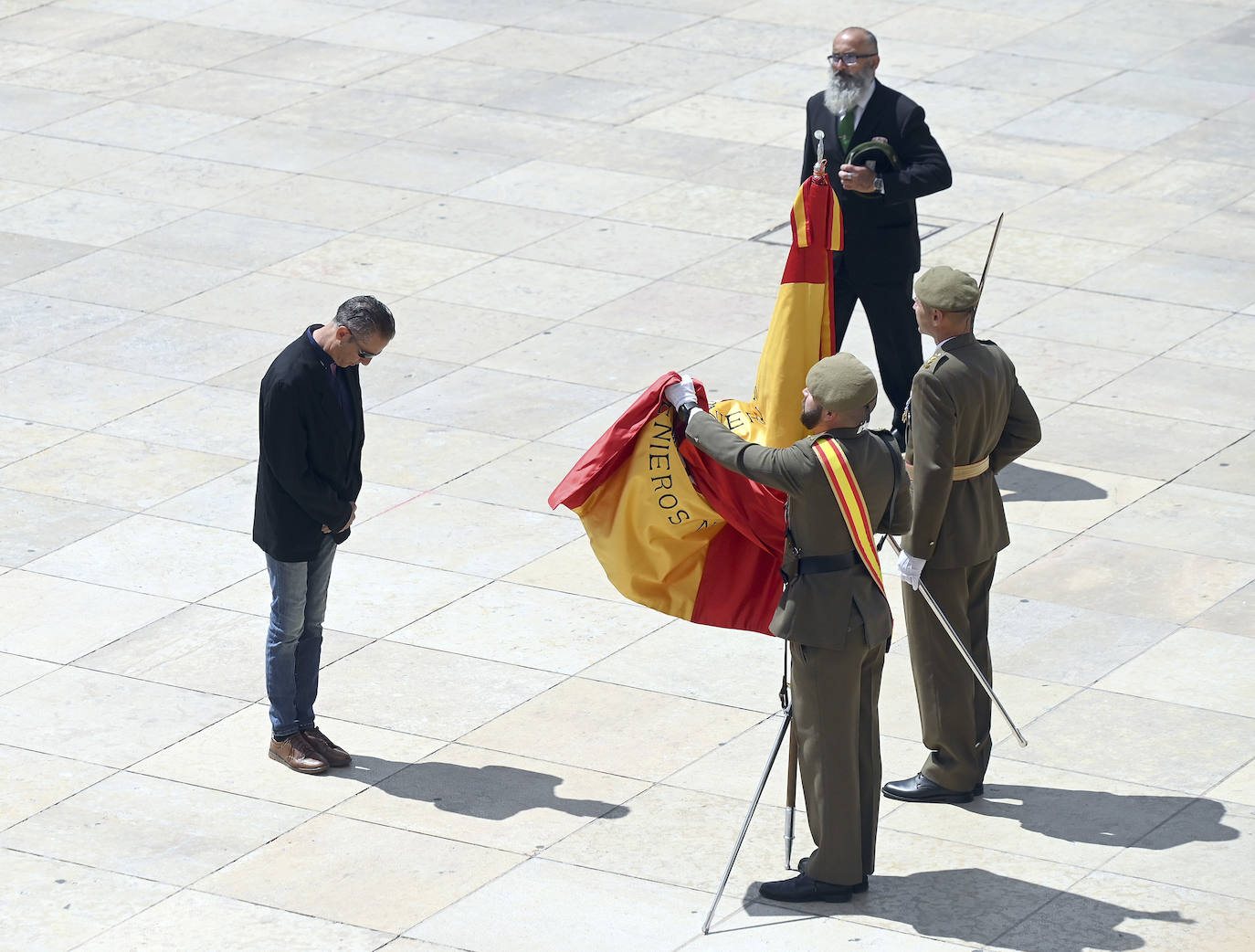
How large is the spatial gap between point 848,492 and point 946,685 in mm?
1347

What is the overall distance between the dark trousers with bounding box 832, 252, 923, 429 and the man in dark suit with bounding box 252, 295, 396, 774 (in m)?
3.77

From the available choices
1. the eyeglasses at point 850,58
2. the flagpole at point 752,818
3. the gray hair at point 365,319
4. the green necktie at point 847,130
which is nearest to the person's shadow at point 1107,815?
the flagpole at point 752,818

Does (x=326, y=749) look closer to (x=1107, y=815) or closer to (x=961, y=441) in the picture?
(x=961, y=441)

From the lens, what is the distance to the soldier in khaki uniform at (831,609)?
741 cm

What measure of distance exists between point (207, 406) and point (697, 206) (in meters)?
4.72

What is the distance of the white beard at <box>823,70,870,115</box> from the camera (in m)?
11.6

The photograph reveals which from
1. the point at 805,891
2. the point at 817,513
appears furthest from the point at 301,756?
the point at 817,513

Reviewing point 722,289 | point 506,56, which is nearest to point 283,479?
point 722,289

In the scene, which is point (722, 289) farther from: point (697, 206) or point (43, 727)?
point (43, 727)

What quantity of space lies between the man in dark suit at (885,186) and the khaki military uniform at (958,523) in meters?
3.05

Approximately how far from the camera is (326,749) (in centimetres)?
861

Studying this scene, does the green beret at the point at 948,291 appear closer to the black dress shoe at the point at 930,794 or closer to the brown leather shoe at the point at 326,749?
the black dress shoe at the point at 930,794

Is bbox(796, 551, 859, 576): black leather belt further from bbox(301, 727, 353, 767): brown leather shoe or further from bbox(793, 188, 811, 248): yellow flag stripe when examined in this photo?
bbox(301, 727, 353, 767): brown leather shoe

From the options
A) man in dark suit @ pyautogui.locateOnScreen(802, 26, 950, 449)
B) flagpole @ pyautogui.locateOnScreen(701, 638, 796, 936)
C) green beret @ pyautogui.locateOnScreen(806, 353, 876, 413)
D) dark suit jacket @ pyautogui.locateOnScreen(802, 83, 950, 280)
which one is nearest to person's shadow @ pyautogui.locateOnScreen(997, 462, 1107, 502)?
man in dark suit @ pyautogui.locateOnScreen(802, 26, 950, 449)
